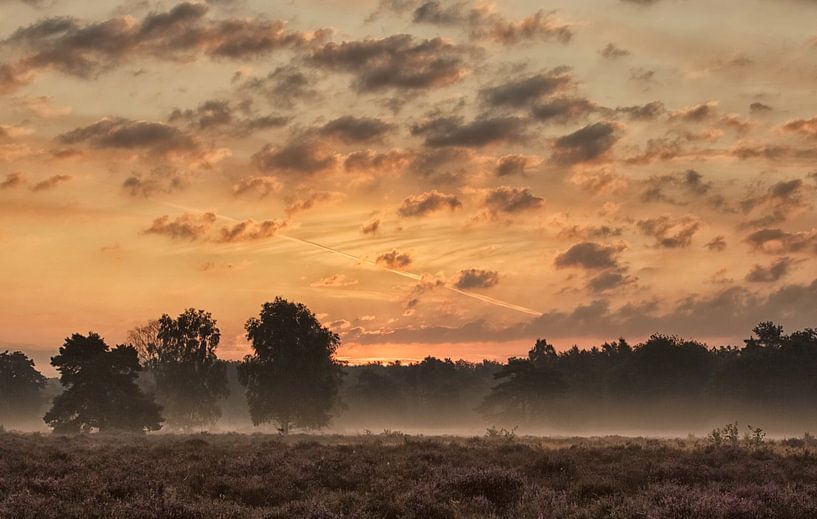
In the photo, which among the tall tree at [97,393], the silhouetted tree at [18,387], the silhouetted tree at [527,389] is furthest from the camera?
the silhouetted tree at [18,387]

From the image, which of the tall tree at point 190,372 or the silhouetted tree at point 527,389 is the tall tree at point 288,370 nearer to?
the tall tree at point 190,372

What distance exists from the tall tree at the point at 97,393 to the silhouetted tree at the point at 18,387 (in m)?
52.1

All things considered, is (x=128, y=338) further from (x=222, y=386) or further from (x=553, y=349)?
(x=553, y=349)

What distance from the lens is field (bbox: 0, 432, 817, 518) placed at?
11.9 metres

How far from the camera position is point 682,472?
1681 cm

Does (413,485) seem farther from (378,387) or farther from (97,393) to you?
(378,387)

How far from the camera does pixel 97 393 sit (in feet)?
190

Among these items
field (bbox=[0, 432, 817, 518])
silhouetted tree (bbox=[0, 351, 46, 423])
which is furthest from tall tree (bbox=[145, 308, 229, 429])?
field (bbox=[0, 432, 817, 518])

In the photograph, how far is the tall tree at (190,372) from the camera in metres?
78.2

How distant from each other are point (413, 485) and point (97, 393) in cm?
5208

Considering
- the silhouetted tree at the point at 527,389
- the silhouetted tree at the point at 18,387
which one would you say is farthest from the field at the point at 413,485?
the silhouetted tree at the point at 18,387

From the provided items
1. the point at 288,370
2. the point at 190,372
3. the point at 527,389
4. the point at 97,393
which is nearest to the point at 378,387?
the point at 527,389

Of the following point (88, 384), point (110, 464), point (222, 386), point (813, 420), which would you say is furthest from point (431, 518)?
point (813, 420)

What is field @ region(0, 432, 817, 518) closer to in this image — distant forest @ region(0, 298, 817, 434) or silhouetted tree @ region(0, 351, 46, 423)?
distant forest @ region(0, 298, 817, 434)
